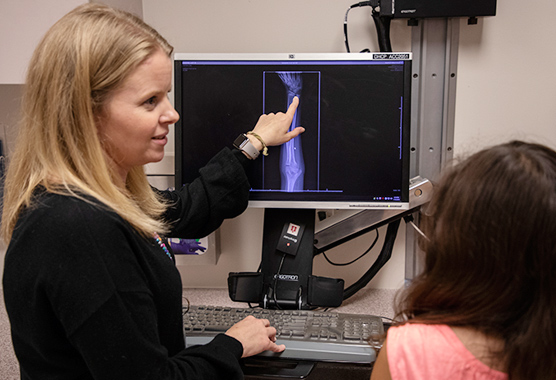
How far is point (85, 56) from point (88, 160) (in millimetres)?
153

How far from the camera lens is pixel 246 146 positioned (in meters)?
1.23

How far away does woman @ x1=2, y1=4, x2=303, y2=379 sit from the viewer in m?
0.63

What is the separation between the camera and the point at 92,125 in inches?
27.8

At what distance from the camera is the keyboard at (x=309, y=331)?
96 cm

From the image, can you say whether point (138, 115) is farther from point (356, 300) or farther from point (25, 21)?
point (356, 300)

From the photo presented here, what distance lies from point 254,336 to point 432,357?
0.41m

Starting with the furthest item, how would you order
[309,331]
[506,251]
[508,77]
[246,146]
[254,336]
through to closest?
[508,77]
[246,146]
[309,331]
[254,336]
[506,251]

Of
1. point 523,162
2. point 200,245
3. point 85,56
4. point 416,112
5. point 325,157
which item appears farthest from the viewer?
point 200,245

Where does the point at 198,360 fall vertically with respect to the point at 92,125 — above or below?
below

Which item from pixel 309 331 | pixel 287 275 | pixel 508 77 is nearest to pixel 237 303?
pixel 287 275

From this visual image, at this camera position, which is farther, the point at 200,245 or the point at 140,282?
the point at 200,245

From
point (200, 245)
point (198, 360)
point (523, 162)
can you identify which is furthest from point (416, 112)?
point (198, 360)

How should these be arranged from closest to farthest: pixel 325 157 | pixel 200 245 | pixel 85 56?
pixel 85 56, pixel 325 157, pixel 200 245

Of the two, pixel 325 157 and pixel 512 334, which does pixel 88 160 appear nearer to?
pixel 512 334
